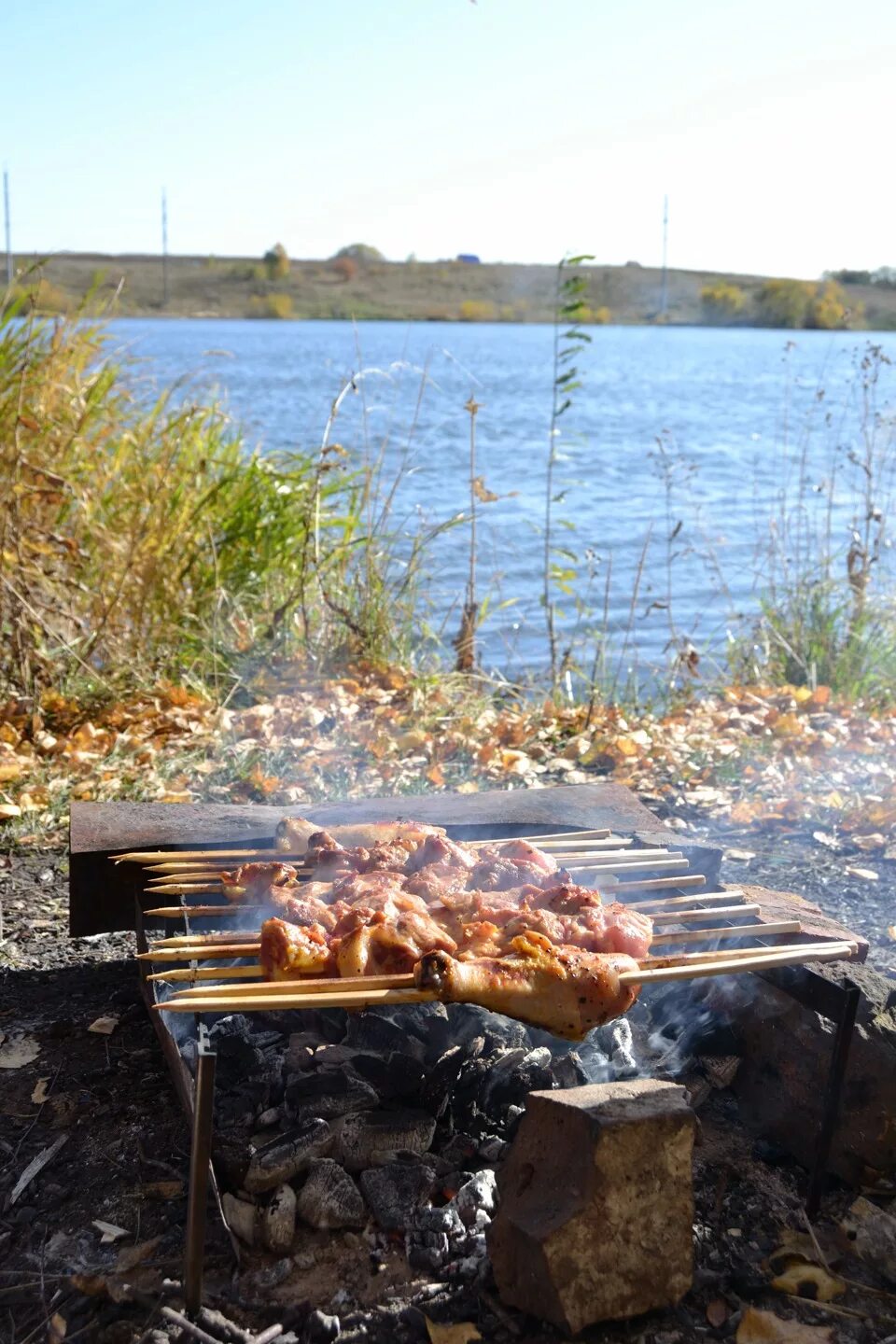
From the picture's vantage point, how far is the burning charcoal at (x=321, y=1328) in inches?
86.7

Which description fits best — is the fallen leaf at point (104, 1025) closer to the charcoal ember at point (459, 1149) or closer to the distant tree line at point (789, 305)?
the charcoal ember at point (459, 1149)

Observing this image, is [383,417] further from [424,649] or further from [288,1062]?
[288,1062]

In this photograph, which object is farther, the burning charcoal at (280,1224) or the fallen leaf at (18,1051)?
the fallen leaf at (18,1051)

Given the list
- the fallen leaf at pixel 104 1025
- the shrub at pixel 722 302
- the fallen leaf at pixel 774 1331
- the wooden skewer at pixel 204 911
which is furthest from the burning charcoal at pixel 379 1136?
the shrub at pixel 722 302

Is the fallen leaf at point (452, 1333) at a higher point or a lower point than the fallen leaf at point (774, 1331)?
higher

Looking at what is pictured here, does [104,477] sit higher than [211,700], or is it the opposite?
[104,477]

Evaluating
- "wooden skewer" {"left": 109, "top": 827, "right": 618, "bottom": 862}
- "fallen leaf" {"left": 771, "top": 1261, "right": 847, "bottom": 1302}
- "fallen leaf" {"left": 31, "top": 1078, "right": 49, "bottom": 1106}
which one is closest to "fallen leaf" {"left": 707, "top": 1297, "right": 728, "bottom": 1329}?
"fallen leaf" {"left": 771, "top": 1261, "right": 847, "bottom": 1302}

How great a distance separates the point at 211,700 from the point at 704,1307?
4.59 metres

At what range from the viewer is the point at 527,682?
7859 mm

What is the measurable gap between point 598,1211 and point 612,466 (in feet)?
74.2

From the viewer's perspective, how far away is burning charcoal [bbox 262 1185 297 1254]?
2.44 metres

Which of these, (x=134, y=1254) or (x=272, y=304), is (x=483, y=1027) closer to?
(x=134, y=1254)

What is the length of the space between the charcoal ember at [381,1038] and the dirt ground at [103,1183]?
19.9 inches

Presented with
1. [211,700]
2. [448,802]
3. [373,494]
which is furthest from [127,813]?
[373,494]
